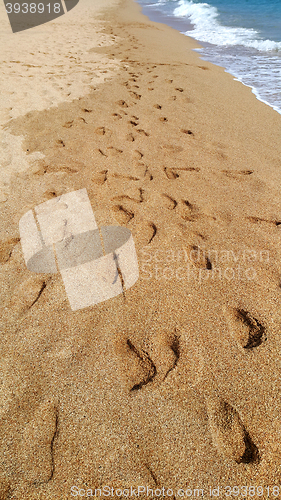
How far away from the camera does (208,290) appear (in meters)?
1.52

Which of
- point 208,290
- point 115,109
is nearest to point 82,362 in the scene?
point 208,290

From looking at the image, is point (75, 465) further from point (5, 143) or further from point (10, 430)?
point (5, 143)

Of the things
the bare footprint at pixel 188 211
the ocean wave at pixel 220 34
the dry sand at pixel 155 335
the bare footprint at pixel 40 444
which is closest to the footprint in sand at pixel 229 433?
the dry sand at pixel 155 335

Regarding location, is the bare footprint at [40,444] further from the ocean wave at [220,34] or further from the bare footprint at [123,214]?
the ocean wave at [220,34]

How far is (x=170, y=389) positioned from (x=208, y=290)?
0.58 m

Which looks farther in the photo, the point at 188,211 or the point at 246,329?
the point at 188,211

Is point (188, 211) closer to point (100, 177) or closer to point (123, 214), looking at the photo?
point (123, 214)

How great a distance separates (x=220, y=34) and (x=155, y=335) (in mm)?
9266

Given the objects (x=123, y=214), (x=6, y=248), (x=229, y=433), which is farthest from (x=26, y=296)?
(x=229, y=433)

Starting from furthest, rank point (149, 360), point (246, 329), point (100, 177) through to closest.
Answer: point (100, 177) → point (246, 329) → point (149, 360)

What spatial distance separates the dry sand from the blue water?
7.70ft

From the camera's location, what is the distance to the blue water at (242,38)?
456 cm

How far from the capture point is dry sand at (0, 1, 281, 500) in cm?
100

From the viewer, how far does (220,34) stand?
24.9 feet
